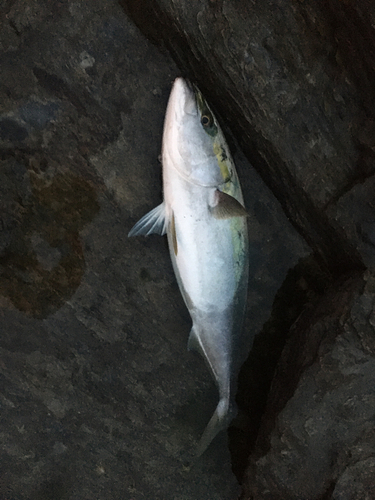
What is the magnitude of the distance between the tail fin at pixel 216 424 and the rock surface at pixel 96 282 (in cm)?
11

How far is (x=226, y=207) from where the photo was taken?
2160mm

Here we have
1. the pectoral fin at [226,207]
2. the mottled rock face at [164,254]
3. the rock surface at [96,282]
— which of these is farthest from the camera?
the rock surface at [96,282]

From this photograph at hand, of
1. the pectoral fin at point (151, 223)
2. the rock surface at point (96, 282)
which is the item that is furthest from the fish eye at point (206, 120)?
the pectoral fin at point (151, 223)

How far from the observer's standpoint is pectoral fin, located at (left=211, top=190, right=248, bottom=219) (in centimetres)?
215

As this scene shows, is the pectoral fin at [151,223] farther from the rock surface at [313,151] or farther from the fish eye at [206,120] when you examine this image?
the rock surface at [313,151]

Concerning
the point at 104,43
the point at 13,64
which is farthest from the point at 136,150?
the point at 13,64

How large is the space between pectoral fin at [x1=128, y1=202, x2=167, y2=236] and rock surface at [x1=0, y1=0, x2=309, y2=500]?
153mm

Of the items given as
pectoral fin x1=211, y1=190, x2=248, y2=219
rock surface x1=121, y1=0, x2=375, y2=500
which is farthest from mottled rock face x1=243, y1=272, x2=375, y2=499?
pectoral fin x1=211, y1=190, x2=248, y2=219

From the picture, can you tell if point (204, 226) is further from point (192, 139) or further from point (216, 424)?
point (216, 424)

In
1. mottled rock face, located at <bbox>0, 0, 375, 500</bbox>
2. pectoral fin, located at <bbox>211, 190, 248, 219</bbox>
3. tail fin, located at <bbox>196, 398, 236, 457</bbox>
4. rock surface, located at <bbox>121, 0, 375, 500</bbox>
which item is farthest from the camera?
tail fin, located at <bbox>196, 398, 236, 457</bbox>

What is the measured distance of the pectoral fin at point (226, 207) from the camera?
2150mm

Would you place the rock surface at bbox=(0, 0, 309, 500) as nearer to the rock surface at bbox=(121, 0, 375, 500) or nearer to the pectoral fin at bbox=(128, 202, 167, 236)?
the pectoral fin at bbox=(128, 202, 167, 236)

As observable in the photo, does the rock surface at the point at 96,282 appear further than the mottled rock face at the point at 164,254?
Yes

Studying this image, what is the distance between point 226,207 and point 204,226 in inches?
7.1
